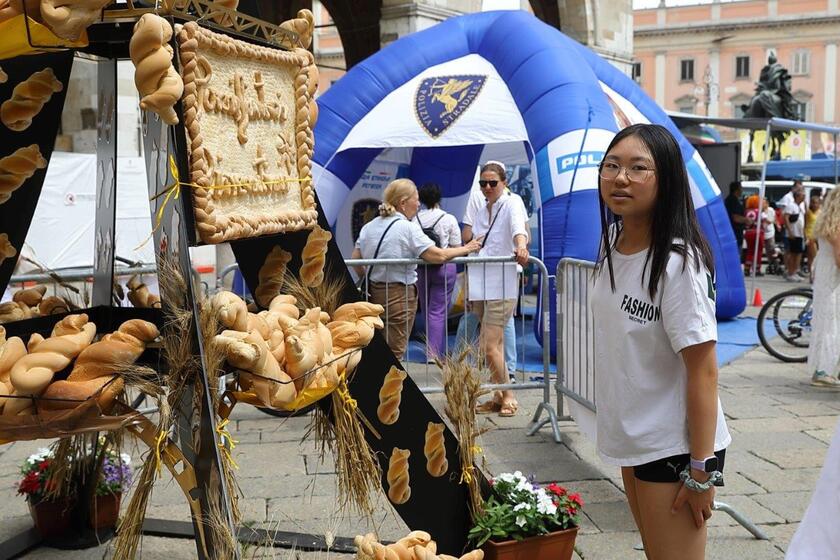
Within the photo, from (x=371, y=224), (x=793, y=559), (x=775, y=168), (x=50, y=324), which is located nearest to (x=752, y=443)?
(x=371, y=224)

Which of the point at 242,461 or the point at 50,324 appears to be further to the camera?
the point at 242,461

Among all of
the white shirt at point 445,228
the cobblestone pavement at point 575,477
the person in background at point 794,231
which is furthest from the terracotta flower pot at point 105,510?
the person in background at point 794,231

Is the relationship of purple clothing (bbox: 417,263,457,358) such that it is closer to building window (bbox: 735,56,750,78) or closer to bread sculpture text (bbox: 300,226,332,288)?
bread sculpture text (bbox: 300,226,332,288)

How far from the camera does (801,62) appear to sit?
5872 centimetres

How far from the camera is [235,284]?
8.87m

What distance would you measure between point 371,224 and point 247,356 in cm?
498

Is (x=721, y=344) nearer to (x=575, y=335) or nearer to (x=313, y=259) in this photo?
(x=575, y=335)

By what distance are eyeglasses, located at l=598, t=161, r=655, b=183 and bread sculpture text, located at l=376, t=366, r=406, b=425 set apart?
83 centimetres

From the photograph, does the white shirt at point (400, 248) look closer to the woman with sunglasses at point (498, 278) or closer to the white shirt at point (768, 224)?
the woman with sunglasses at point (498, 278)

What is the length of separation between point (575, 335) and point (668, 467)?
3006 millimetres

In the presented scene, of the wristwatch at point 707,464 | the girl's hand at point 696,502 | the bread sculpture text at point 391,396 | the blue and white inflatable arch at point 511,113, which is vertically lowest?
the girl's hand at point 696,502

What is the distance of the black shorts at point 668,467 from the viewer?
243cm

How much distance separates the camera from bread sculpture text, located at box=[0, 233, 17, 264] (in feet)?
7.63

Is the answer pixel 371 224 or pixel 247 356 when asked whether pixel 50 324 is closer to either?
pixel 247 356
